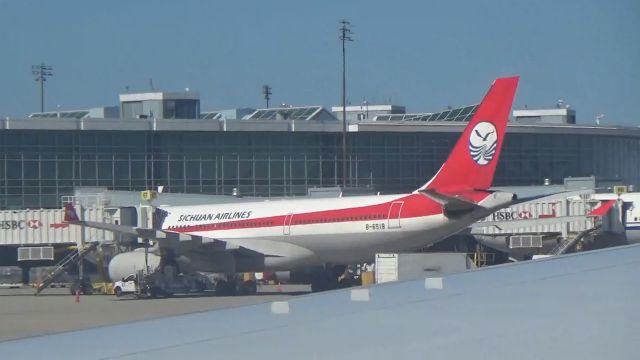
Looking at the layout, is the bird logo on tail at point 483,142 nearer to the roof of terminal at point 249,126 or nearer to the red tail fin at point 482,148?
the red tail fin at point 482,148

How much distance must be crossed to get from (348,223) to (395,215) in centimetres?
150

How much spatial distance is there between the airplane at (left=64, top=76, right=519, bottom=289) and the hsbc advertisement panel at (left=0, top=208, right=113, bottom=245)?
537 centimetres

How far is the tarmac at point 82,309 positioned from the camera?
866 inches

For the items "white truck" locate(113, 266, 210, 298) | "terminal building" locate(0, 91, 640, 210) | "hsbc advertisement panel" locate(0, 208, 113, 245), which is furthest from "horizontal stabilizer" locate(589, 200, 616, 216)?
"terminal building" locate(0, 91, 640, 210)

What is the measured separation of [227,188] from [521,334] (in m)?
57.5

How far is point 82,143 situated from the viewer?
59.3 metres

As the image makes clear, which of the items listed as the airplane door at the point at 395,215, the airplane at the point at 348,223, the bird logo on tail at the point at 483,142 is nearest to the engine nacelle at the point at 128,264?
the airplane at the point at 348,223

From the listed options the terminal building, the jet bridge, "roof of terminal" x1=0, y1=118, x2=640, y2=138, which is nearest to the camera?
the jet bridge

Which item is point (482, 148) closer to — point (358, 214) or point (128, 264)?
point (358, 214)

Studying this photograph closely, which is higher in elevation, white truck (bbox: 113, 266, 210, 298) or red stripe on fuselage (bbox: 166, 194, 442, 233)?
red stripe on fuselage (bbox: 166, 194, 442, 233)

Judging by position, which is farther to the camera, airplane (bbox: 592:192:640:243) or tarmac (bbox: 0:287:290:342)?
airplane (bbox: 592:192:640:243)

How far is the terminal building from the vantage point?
5878 centimetres

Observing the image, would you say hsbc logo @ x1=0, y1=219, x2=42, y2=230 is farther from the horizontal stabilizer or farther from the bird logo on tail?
the horizontal stabilizer

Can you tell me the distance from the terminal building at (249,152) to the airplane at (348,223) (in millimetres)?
27405
